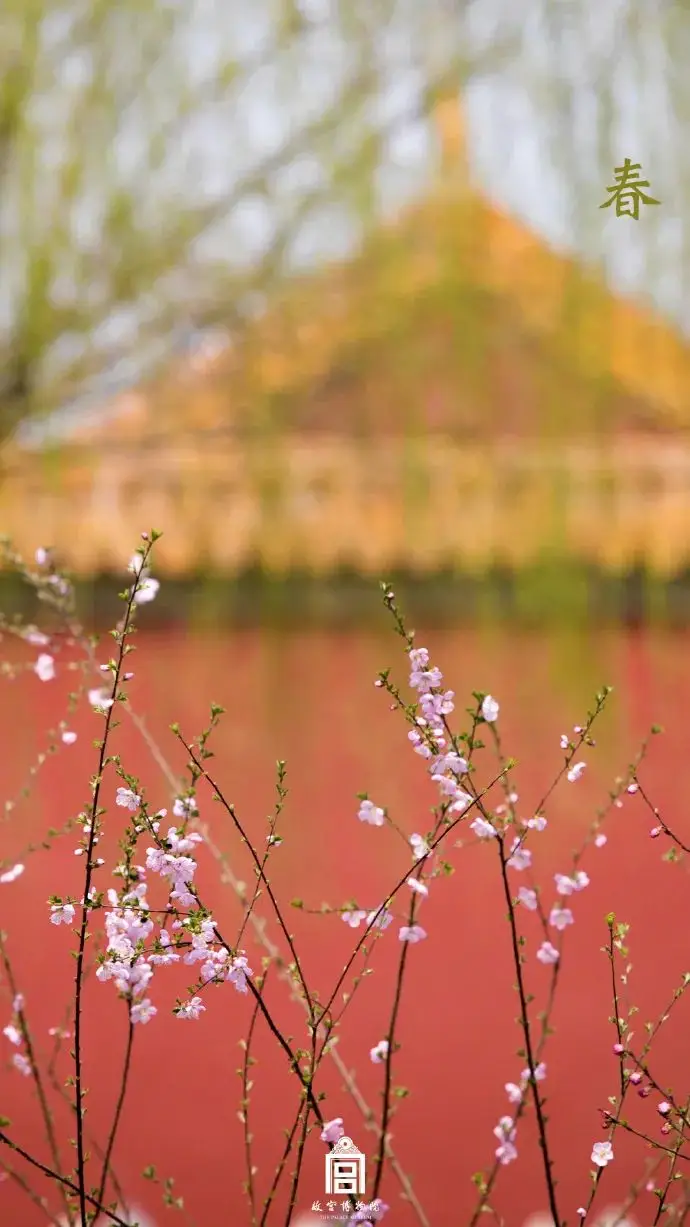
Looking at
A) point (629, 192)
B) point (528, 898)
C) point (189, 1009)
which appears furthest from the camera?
point (629, 192)

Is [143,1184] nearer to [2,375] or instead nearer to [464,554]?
[464,554]

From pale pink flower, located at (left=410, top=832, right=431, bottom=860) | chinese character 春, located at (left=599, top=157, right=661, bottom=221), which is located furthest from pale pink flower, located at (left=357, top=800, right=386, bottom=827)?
chinese character 春, located at (left=599, top=157, right=661, bottom=221)

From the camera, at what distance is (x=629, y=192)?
0.92m

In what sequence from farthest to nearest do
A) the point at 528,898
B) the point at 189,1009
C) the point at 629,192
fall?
1. the point at 629,192
2. the point at 528,898
3. the point at 189,1009

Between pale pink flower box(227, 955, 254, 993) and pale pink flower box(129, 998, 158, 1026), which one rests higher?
pale pink flower box(227, 955, 254, 993)

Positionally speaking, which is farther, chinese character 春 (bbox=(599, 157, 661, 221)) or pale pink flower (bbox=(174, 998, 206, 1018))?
chinese character 春 (bbox=(599, 157, 661, 221))

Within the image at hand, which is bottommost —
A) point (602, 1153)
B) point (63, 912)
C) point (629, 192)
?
point (602, 1153)

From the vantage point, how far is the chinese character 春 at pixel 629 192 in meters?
0.92

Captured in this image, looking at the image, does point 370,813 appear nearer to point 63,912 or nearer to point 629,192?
point 63,912

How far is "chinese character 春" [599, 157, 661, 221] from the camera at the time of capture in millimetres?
921

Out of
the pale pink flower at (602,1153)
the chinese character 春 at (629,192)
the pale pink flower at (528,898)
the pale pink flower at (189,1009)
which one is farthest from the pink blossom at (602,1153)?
the chinese character 春 at (629,192)

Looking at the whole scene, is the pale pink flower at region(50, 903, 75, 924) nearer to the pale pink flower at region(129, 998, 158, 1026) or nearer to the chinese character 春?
the pale pink flower at region(129, 998, 158, 1026)

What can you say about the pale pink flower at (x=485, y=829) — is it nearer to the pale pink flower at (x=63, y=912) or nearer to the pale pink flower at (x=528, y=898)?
the pale pink flower at (x=528, y=898)

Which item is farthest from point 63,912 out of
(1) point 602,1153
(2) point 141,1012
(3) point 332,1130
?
(1) point 602,1153
